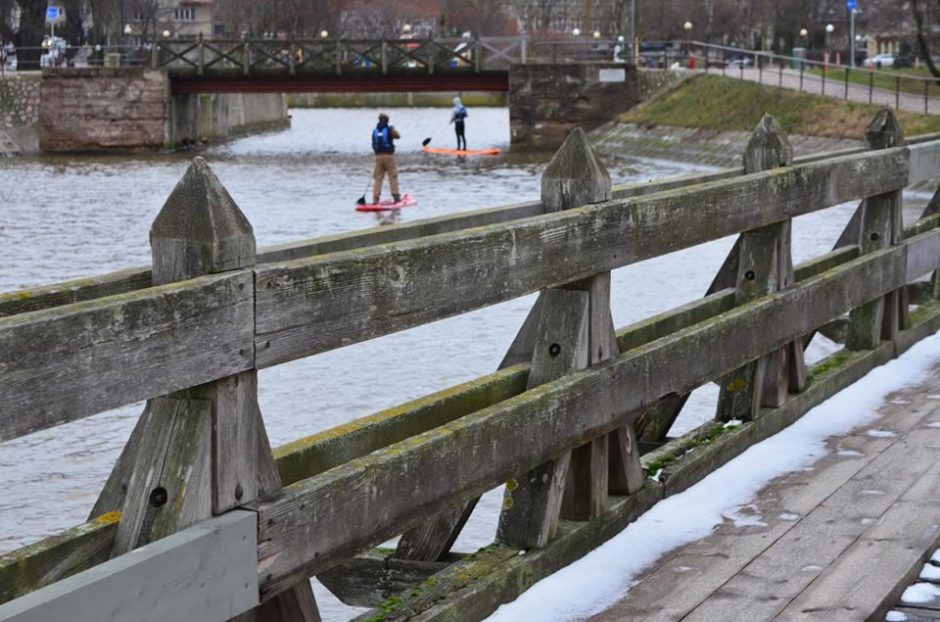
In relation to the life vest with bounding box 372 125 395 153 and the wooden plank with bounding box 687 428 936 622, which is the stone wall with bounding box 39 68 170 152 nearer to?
the life vest with bounding box 372 125 395 153

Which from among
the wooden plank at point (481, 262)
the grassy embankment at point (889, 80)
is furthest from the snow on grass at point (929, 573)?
the grassy embankment at point (889, 80)

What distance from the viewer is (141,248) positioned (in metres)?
24.0

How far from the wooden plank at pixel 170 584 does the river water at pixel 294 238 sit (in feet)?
11.8

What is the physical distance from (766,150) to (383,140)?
2403 centimetres

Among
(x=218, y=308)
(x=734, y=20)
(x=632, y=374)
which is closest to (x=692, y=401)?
(x=632, y=374)

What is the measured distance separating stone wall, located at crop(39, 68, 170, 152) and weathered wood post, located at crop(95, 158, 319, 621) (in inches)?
2156

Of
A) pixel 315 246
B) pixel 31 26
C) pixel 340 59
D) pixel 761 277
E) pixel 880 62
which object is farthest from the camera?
pixel 880 62

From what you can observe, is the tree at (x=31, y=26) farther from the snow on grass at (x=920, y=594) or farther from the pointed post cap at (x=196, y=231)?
the pointed post cap at (x=196, y=231)

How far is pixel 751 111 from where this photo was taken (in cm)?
4625

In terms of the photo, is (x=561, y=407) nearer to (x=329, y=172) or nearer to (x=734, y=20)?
(x=329, y=172)

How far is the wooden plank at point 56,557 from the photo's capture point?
10.5 ft

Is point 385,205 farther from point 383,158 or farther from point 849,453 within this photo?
point 849,453

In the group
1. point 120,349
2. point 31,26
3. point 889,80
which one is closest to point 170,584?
point 120,349

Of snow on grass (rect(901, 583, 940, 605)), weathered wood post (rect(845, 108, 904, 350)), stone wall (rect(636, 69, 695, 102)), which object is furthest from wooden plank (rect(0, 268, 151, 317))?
stone wall (rect(636, 69, 695, 102))
